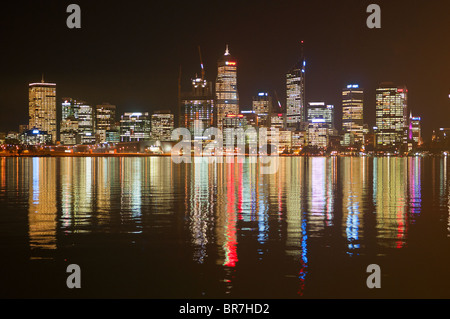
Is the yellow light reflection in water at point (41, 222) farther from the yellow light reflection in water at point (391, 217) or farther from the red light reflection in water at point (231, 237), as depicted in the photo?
the yellow light reflection in water at point (391, 217)

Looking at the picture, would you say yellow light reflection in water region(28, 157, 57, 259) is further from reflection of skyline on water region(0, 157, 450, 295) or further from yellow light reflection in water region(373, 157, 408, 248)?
yellow light reflection in water region(373, 157, 408, 248)

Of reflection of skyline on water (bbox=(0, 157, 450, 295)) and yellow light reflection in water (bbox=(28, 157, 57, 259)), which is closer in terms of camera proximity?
reflection of skyline on water (bbox=(0, 157, 450, 295))

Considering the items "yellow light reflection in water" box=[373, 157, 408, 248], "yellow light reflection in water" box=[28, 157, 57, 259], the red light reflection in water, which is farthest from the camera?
"yellow light reflection in water" box=[373, 157, 408, 248]

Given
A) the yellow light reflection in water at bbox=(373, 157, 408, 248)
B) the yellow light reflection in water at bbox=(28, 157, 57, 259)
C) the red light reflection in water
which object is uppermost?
the yellow light reflection in water at bbox=(28, 157, 57, 259)

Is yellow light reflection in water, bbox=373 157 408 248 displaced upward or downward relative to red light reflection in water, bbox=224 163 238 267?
downward

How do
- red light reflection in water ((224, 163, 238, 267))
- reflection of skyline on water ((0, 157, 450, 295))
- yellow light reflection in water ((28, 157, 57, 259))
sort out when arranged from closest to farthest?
red light reflection in water ((224, 163, 238, 267))
reflection of skyline on water ((0, 157, 450, 295))
yellow light reflection in water ((28, 157, 57, 259))

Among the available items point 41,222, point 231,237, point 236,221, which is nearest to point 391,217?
point 236,221

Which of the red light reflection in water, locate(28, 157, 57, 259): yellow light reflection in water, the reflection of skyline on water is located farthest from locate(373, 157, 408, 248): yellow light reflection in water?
locate(28, 157, 57, 259): yellow light reflection in water

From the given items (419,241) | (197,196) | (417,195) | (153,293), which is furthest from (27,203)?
(417,195)

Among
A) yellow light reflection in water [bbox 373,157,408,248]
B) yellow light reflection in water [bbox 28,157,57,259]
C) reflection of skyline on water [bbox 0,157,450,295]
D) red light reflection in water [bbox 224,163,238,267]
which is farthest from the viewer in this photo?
yellow light reflection in water [bbox 373,157,408,248]

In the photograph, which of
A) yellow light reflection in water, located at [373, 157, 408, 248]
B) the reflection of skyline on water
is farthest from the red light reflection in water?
yellow light reflection in water, located at [373, 157, 408, 248]

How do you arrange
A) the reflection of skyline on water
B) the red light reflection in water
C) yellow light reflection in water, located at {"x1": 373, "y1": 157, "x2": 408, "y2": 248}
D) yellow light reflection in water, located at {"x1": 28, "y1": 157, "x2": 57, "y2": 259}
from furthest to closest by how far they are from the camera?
yellow light reflection in water, located at {"x1": 373, "y1": 157, "x2": 408, "y2": 248} < yellow light reflection in water, located at {"x1": 28, "y1": 157, "x2": 57, "y2": 259} < the reflection of skyline on water < the red light reflection in water

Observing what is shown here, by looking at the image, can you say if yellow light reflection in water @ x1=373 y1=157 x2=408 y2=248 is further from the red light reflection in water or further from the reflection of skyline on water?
the red light reflection in water

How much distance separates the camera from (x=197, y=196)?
3425 cm
